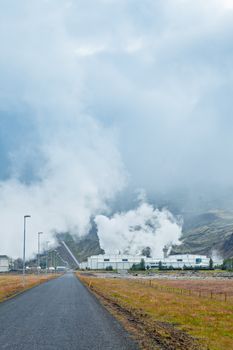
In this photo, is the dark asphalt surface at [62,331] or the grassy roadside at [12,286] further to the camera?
the grassy roadside at [12,286]

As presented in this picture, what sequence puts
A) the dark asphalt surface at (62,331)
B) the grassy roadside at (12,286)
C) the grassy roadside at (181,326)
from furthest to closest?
1. the grassy roadside at (12,286)
2. the grassy roadside at (181,326)
3. the dark asphalt surface at (62,331)

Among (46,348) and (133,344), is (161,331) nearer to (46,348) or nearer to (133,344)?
(133,344)

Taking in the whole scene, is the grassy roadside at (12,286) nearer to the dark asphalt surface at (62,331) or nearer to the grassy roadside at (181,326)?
the dark asphalt surface at (62,331)

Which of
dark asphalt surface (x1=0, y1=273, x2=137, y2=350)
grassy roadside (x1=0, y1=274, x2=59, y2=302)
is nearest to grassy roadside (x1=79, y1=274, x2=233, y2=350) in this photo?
dark asphalt surface (x1=0, y1=273, x2=137, y2=350)

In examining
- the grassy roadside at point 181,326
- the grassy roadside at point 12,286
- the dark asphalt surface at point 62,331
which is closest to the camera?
the dark asphalt surface at point 62,331

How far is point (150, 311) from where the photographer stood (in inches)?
1309

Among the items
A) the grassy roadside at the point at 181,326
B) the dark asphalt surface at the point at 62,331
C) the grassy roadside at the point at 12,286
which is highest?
the grassy roadside at the point at 12,286

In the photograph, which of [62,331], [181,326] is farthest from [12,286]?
[62,331]

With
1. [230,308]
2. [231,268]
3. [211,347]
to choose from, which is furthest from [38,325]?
[231,268]

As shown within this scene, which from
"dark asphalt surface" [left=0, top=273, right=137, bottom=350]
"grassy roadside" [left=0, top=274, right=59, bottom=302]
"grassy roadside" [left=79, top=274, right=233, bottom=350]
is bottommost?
"grassy roadside" [left=79, top=274, right=233, bottom=350]

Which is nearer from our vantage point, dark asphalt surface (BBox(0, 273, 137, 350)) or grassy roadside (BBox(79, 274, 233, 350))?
dark asphalt surface (BBox(0, 273, 137, 350))

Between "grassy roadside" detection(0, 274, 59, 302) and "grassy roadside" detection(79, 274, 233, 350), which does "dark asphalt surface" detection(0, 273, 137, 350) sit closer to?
"grassy roadside" detection(79, 274, 233, 350)

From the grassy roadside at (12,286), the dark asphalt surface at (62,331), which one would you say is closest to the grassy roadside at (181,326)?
the dark asphalt surface at (62,331)

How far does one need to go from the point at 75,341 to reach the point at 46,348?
2.01 m
